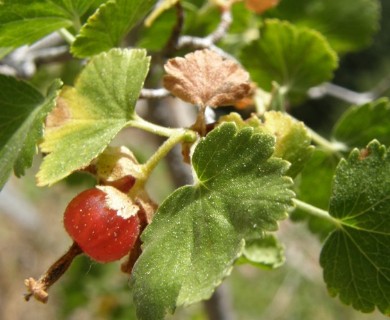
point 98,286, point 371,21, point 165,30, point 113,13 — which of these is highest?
point 113,13

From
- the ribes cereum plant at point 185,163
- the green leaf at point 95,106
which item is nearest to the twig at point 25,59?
the ribes cereum plant at point 185,163

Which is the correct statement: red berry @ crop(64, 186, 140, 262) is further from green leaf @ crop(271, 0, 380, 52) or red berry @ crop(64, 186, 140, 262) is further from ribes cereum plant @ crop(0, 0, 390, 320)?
green leaf @ crop(271, 0, 380, 52)

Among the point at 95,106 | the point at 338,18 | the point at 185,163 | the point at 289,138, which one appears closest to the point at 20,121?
the point at 95,106

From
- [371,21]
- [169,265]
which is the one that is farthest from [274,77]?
[169,265]

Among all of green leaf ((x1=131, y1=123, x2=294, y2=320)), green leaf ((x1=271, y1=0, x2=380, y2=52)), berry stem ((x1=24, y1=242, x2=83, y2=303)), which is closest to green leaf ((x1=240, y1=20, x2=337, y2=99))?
green leaf ((x1=271, y1=0, x2=380, y2=52))

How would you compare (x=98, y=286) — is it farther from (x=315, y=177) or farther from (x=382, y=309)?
(x=382, y=309)
